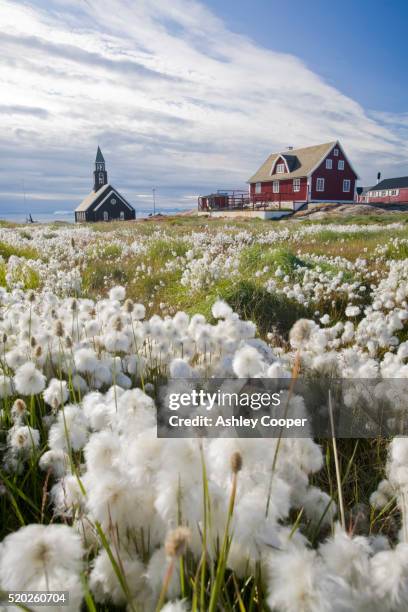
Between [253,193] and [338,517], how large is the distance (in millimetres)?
63729

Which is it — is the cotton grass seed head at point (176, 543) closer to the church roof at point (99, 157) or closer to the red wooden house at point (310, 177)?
the red wooden house at point (310, 177)

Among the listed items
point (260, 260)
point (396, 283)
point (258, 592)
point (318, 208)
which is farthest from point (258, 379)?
point (318, 208)

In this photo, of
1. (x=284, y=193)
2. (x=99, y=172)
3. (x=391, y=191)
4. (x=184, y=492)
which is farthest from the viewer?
(x=99, y=172)

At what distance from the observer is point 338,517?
2.00m

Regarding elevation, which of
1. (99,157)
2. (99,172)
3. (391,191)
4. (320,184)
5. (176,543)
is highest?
(99,157)

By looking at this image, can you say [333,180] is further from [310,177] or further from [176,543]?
[176,543]

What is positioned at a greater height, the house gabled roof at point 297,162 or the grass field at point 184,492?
the house gabled roof at point 297,162

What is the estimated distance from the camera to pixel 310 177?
52.7 meters

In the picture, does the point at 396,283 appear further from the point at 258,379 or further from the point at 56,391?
the point at 56,391

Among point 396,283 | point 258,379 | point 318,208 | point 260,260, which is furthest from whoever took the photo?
point 318,208

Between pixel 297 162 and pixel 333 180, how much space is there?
5705mm

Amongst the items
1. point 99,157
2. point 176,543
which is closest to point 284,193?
point 99,157

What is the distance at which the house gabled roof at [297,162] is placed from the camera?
53.6 meters

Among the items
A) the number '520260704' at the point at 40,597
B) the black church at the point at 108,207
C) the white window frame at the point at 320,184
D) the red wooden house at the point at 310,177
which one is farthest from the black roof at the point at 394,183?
the number '520260704' at the point at 40,597
